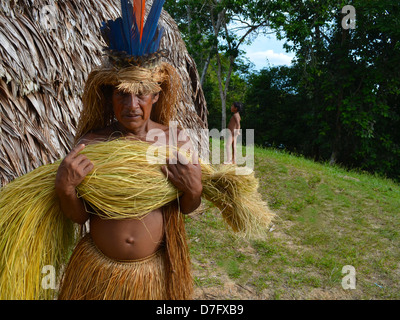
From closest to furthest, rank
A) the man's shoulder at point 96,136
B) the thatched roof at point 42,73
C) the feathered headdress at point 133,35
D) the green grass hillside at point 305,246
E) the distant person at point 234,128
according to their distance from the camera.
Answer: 1. the feathered headdress at point 133,35
2. the man's shoulder at point 96,136
3. the thatched roof at point 42,73
4. the green grass hillside at point 305,246
5. the distant person at point 234,128

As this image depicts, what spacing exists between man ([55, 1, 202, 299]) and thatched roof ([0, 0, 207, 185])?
943 mm

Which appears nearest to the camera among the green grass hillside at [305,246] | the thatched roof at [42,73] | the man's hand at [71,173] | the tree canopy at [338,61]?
the man's hand at [71,173]

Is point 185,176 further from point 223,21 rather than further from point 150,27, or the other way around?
point 223,21

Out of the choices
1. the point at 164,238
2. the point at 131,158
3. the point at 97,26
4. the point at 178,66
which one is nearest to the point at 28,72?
the point at 97,26

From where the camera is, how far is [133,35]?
62.3 inches

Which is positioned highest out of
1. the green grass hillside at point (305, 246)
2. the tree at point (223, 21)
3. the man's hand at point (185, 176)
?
the tree at point (223, 21)

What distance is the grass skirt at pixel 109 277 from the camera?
62.7 inches

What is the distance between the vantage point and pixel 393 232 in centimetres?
495

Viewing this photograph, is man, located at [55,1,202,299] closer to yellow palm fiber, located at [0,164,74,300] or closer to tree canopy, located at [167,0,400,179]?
yellow palm fiber, located at [0,164,74,300]

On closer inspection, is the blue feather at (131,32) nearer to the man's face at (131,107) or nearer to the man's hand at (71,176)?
the man's face at (131,107)

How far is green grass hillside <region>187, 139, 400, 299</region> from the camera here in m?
3.65

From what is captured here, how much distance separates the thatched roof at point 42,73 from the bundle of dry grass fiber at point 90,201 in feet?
3.01

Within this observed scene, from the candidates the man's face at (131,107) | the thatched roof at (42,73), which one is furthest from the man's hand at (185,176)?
the thatched roof at (42,73)
